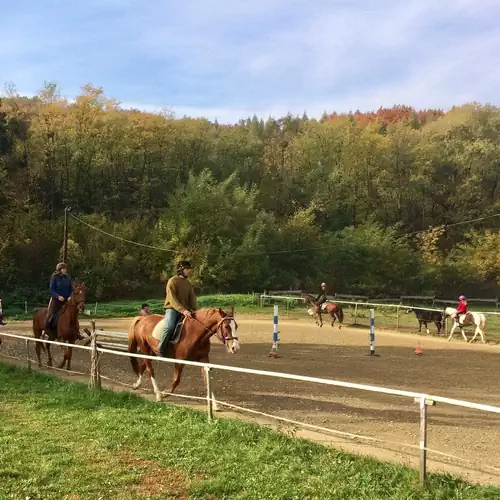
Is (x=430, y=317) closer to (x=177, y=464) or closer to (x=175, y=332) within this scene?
(x=175, y=332)

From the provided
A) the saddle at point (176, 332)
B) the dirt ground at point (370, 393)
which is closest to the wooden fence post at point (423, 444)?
the dirt ground at point (370, 393)

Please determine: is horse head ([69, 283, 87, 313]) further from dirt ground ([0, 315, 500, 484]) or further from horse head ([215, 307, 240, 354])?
horse head ([215, 307, 240, 354])

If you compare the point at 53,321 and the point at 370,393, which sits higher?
the point at 53,321

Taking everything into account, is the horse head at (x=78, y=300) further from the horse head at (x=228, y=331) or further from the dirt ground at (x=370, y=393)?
the horse head at (x=228, y=331)

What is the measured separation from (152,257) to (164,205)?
10901mm

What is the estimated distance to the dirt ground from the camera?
20.5 feet

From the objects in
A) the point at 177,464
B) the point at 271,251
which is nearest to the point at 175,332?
the point at 177,464

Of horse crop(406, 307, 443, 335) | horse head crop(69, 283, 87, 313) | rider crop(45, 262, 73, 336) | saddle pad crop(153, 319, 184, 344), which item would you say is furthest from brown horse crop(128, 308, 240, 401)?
horse crop(406, 307, 443, 335)

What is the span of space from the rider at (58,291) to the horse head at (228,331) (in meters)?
5.85

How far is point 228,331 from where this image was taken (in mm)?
8156

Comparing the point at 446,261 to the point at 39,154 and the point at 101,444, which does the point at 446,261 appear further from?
the point at 101,444

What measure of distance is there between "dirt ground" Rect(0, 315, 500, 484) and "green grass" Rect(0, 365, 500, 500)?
0.57m

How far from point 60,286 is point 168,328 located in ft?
→ 16.8

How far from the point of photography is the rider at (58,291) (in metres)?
12.6
